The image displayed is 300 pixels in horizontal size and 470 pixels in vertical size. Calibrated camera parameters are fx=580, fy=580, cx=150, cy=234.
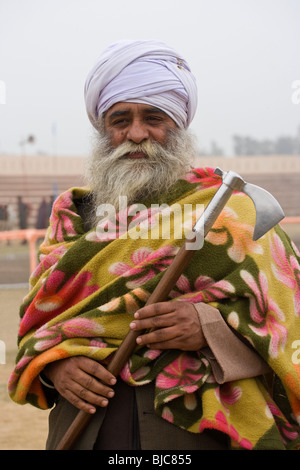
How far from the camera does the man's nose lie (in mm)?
1951

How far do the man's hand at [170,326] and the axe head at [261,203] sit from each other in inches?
12.8

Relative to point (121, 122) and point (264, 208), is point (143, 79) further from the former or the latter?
point (264, 208)

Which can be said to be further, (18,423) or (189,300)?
(18,423)

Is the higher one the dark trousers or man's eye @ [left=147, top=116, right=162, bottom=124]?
man's eye @ [left=147, top=116, right=162, bottom=124]

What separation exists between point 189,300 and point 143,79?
787mm

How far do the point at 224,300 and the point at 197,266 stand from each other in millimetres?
132

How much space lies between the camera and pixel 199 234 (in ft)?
5.35

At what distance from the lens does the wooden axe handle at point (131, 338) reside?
5.38 ft

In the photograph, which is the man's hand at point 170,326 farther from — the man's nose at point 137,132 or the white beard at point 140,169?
the man's nose at point 137,132

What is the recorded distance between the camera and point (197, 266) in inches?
70.1

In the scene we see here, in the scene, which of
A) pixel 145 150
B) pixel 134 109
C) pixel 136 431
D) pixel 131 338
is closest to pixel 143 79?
pixel 134 109

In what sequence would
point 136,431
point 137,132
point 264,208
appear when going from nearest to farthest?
1. point 264,208
2. point 136,431
3. point 137,132

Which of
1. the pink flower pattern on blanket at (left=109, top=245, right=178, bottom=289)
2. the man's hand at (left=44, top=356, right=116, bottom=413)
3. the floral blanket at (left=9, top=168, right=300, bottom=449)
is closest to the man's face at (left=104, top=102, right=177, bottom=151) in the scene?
the floral blanket at (left=9, top=168, right=300, bottom=449)

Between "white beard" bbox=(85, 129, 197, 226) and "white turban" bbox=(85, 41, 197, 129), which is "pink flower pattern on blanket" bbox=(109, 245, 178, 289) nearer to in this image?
"white beard" bbox=(85, 129, 197, 226)
